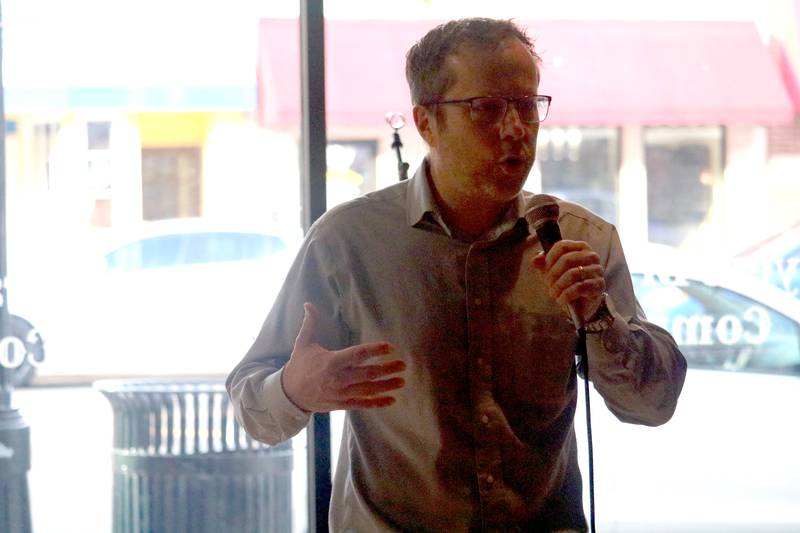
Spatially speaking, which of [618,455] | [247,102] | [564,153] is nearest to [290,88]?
[247,102]

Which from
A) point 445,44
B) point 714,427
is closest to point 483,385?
point 445,44

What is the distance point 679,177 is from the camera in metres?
3.73

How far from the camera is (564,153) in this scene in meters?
3.64

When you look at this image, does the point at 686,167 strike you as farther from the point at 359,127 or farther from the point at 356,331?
the point at 356,331

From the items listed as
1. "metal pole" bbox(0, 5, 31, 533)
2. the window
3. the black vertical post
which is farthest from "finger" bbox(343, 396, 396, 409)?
"metal pole" bbox(0, 5, 31, 533)

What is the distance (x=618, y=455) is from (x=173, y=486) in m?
1.54

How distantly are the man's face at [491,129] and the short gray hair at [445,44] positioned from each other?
0.01m

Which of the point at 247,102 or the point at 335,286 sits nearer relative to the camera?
the point at 335,286

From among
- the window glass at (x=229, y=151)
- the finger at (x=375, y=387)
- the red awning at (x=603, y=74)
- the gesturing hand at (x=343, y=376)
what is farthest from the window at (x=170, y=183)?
the finger at (x=375, y=387)

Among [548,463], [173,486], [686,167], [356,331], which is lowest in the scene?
[173,486]

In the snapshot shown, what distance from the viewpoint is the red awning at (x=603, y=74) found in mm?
3471

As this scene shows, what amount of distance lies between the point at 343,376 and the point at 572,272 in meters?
0.36

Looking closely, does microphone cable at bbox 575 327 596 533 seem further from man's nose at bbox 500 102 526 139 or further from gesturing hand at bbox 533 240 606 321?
man's nose at bbox 500 102 526 139

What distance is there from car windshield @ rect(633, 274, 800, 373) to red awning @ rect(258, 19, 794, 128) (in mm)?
594
